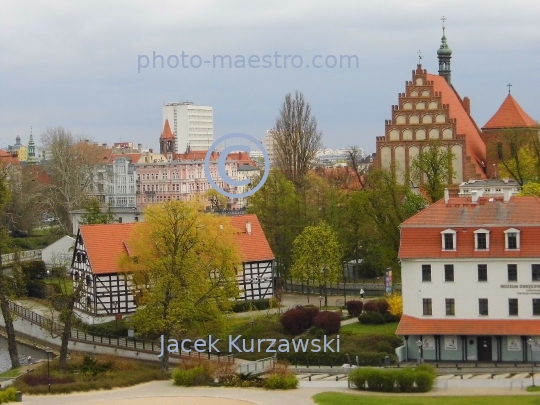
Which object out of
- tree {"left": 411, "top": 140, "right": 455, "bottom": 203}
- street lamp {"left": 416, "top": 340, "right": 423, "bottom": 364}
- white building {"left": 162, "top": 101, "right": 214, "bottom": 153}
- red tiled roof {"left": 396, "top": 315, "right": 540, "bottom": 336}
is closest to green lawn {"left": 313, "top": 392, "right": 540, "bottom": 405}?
street lamp {"left": 416, "top": 340, "right": 423, "bottom": 364}

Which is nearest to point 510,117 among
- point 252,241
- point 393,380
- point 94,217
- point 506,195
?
point 252,241

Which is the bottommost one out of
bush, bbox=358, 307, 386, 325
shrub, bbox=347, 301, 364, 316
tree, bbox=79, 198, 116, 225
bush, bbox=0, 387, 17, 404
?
bush, bbox=0, 387, 17, 404

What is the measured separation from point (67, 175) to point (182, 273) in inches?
2327

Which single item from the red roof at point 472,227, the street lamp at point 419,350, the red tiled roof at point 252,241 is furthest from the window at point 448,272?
the red tiled roof at point 252,241

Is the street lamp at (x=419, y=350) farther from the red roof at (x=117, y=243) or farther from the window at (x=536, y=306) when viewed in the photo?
the red roof at (x=117, y=243)

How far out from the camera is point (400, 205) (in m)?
65.9

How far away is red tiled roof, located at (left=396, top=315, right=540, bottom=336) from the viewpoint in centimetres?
4756

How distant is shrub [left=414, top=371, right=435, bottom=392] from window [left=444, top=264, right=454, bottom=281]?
7.44 m

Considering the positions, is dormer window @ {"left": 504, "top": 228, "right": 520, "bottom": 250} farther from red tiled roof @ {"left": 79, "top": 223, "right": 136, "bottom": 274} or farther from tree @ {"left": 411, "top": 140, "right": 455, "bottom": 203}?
red tiled roof @ {"left": 79, "top": 223, "right": 136, "bottom": 274}

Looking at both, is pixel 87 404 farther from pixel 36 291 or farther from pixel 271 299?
pixel 36 291

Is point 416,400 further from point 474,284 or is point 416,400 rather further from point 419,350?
point 474,284

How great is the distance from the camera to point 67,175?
4264 inches

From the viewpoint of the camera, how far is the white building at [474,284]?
48.0 m

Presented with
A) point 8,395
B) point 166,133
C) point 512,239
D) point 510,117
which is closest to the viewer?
point 8,395
